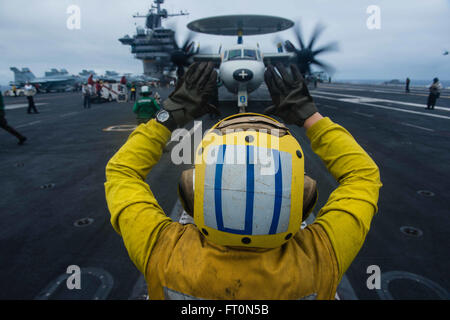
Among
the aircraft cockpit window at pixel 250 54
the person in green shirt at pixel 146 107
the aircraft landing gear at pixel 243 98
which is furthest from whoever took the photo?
the aircraft cockpit window at pixel 250 54

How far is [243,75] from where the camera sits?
12.2m

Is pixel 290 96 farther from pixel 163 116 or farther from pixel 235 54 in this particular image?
pixel 235 54

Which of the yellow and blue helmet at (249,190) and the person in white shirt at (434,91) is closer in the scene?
the yellow and blue helmet at (249,190)

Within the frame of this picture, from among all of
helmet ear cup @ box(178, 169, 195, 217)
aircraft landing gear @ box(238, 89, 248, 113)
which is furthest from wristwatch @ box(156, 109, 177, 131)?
aircraft landing gear @ box(238, 89, 248, 113)

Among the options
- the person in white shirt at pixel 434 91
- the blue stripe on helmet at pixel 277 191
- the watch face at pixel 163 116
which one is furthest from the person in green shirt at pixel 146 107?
the person in white shirt at pixel 434 91

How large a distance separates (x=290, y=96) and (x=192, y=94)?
68cm

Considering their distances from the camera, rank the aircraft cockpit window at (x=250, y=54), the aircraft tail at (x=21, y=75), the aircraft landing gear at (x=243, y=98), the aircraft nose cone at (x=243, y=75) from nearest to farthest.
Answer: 1. the aircraft nose cone at (x=243, y=75)
2. the aircraft landing gear at (x=243, y=98)
3. the aircraft cockpit window at (x=250, y=54)
4. the aircraft tail at (x=21, y=75)

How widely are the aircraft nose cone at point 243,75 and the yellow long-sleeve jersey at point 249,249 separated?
36.5 feet

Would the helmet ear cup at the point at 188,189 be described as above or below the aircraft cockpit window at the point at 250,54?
below

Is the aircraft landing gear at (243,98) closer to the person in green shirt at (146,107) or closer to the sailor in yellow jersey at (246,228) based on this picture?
the person in green shirt at (146,107)

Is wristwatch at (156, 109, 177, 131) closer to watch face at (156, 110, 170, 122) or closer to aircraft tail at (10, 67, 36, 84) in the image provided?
watch face at (156, 110, 170, 122)

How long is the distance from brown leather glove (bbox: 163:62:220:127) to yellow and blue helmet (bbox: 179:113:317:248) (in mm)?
598

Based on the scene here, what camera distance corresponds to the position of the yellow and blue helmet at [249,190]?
115 centimetres

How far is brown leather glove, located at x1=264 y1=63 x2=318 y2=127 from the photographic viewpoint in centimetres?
171
